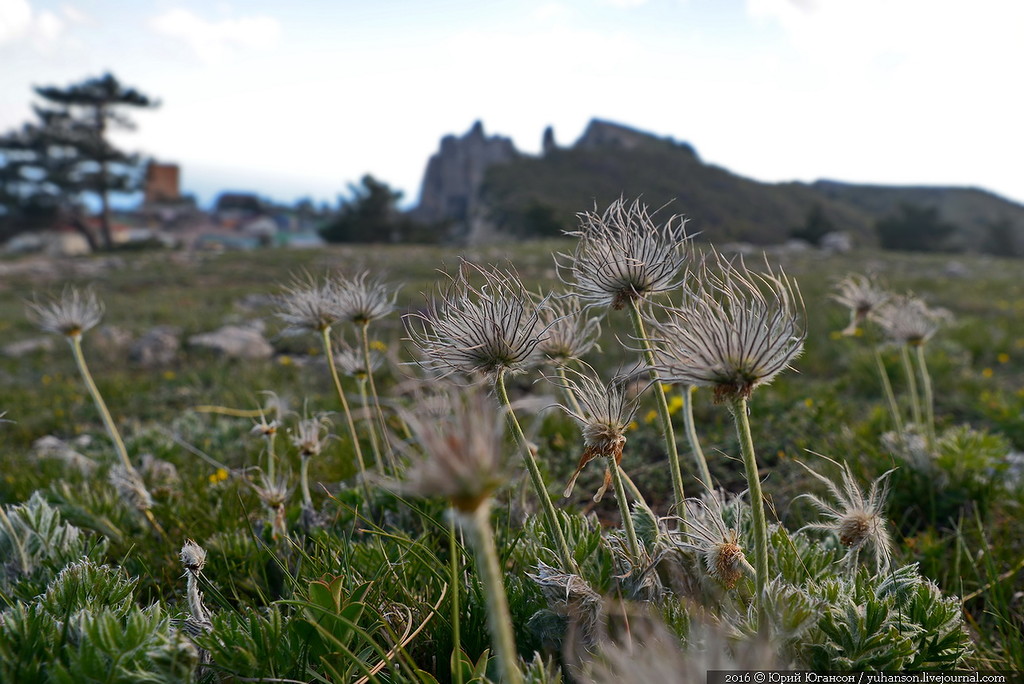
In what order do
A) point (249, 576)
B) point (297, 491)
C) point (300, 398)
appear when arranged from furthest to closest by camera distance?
point (300, 398) < point (297, 491) < point (249, 576)

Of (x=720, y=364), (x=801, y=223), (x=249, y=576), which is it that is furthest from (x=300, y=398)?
(x=801, y=223)

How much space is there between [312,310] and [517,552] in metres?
1.29

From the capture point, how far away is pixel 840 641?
180 cm

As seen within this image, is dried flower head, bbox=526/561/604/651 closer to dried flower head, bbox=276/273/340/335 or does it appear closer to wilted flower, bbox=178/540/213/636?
wilted flower, bbox=178/540/213/636

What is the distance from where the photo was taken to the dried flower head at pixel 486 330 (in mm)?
1766

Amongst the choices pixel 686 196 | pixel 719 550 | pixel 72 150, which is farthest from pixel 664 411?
pixel 686 196

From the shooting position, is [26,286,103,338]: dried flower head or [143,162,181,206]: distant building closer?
[26,286,103,338]: dried flower head

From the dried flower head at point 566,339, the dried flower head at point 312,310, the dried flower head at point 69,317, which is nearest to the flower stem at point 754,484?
the dried flower head at point 566,339

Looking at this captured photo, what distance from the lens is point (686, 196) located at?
68750mm

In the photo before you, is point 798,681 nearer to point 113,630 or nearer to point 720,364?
point 720,364

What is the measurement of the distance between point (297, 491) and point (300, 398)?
3.08m

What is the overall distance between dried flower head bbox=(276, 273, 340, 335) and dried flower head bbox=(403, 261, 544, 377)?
863 mm

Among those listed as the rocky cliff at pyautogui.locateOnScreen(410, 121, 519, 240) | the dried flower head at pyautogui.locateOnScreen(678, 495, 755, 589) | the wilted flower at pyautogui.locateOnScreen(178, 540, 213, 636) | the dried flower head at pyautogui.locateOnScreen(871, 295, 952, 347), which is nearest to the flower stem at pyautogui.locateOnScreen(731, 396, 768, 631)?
the dried flower head at pyautogui.locateOnScreen(678, 495, 755, 589)

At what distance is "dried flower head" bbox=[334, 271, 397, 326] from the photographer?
268 cm
